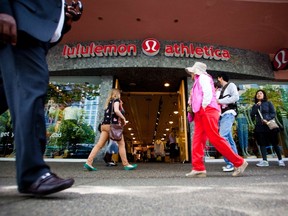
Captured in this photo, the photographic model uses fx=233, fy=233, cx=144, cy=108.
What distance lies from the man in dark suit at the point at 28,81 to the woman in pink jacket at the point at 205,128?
2.20m

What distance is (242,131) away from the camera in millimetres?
8000

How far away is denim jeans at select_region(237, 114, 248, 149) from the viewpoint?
312 inches

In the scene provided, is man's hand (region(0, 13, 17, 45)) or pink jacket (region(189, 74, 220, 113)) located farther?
pink jacket (region(189, 74, 220, 113))

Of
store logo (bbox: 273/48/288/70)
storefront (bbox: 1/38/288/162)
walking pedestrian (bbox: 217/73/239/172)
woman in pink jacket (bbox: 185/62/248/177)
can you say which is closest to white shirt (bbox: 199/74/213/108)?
woman in pink jacket (bbox: 185/62/248/177)

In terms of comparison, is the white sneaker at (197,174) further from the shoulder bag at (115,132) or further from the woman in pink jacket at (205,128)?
the shoulder bag at (115,132)

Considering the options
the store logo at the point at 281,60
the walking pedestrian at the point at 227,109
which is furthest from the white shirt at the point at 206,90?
the store logo at the point at 281,60

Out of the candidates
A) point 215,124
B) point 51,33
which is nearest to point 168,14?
point 215,124

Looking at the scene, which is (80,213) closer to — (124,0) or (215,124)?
(215,124)

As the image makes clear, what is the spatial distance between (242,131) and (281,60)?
9.80ft

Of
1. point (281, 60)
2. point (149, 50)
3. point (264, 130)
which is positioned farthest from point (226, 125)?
point (281, 60)

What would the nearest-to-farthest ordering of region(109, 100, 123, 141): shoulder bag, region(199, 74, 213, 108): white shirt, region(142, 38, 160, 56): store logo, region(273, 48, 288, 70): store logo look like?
region(199, 74, 213, 108): white shirt
region(109, 100, 123, 141): shoulder bag
region(142, 38, 160, 56): store logo
region(273, 48, 288, 70): store logo

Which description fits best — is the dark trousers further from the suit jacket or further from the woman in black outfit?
the woman in black outfit

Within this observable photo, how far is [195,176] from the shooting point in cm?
311

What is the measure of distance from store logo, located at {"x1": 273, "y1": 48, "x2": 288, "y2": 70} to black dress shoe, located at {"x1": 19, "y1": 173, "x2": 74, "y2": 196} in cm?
907
